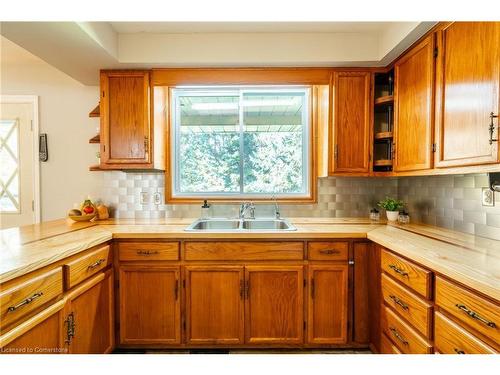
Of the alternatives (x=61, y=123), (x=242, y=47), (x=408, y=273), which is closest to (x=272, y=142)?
(x=242, y=47)

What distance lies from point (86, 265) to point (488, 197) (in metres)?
2.35

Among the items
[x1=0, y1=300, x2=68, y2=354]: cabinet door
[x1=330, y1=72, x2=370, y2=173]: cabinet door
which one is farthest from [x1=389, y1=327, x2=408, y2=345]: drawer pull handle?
[x1=0, y1=300, x2=68, y2=354]: cabinet door

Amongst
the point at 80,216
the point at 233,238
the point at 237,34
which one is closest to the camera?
the point at 233,238

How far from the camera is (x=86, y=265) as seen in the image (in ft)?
4.90

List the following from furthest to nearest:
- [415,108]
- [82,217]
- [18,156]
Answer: [18,156] → [82,217] → [415,108]

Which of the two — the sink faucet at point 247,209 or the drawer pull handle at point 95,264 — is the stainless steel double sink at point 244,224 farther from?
the drawer pull handle at point 95,264

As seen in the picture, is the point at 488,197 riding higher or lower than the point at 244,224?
higher

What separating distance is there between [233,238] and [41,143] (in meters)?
2.15

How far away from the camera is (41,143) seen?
251cm

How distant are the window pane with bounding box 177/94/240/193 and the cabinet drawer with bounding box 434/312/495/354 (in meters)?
1.78

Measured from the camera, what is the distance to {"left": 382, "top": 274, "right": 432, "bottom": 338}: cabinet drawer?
1194mm

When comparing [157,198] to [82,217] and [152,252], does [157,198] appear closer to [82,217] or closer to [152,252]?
[82,217]
